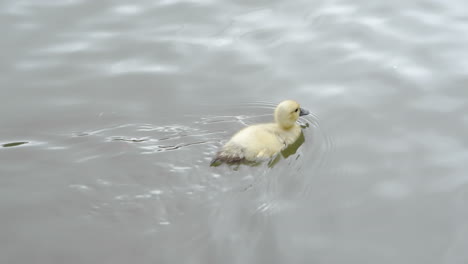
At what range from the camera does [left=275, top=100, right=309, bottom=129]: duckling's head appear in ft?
15.8

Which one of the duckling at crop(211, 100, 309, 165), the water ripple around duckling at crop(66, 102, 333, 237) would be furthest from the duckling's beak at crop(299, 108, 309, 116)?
the water ripple around duckling at crop(66, 102, 333, 237)

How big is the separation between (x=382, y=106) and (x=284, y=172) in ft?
3.80

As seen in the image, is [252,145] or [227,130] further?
[227,130]

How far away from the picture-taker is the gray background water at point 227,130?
3947 mm

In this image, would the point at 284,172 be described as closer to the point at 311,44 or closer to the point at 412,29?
the point at 311,44

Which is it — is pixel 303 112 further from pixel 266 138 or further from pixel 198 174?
pixel 198 174

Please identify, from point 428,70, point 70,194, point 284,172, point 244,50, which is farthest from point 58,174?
point 428,70

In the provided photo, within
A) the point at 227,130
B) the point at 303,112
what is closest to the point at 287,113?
the point at 303,112

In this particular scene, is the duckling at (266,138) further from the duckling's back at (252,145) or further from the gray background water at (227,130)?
the gray background water at (227,130)

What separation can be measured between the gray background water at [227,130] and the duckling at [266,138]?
0.38 feet

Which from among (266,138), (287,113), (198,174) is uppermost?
(287,113)

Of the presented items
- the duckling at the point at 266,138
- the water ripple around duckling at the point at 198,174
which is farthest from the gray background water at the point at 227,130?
the duckling at the point at 266,138

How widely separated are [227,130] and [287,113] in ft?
1.53

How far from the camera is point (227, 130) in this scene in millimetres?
4879
